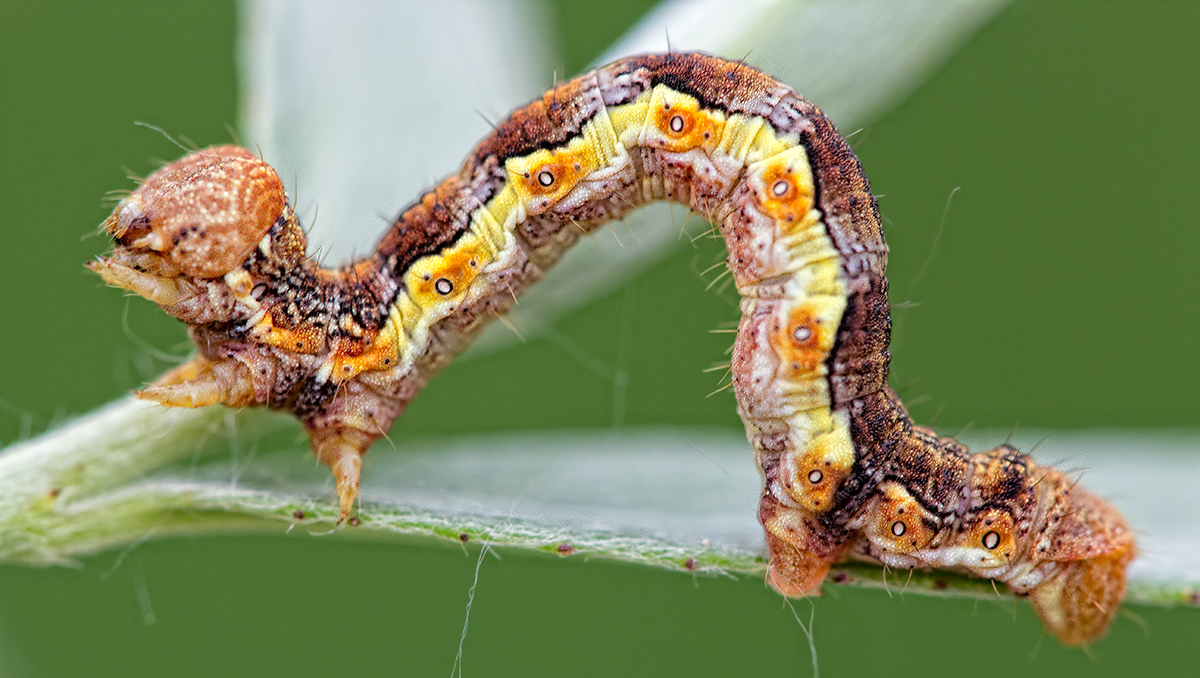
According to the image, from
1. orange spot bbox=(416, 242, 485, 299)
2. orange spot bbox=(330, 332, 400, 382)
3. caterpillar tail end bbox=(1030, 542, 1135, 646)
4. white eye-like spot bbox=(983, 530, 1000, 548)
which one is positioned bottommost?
caterpillar tail end bbox=(1030, 542, 1135, 646)

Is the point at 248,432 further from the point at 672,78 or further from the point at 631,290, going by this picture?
the point at 672,78

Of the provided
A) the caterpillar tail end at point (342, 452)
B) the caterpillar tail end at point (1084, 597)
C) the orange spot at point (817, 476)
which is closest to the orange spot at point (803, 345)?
the orange spot at point (817, 476)

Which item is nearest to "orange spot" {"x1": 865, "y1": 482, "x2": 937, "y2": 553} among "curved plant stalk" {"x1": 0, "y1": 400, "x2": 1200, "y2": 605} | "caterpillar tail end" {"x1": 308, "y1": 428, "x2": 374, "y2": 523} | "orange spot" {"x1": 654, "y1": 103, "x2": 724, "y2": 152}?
"curved plant stalk" {"x1": 0, "y1": 400, "x2": 1200, "y2": 605}

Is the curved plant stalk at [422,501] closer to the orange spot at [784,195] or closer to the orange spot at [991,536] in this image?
the orange spot at [991,536]

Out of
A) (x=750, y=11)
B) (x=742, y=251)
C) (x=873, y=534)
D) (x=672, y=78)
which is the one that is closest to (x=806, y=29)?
(x=750, y=11)

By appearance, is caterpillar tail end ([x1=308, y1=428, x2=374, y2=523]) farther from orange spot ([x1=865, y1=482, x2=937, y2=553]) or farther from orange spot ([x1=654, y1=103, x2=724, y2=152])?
orange spot ([x1=865, y1=482, x2=937, y2=553])

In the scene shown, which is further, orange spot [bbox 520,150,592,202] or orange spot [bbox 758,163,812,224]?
orange spot [bbox 520,150,592,202]
